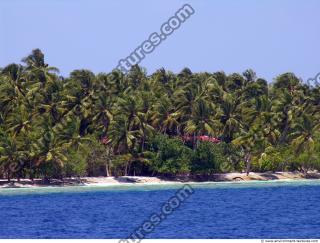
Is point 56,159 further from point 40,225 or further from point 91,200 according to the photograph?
point 40,225

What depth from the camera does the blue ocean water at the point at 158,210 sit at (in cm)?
4641

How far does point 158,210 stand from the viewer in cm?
6675

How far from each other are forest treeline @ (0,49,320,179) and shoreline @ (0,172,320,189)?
1.08m

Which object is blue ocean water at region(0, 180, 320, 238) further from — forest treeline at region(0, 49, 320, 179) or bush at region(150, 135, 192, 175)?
forest treeline at region(0, 49, 320, 179)

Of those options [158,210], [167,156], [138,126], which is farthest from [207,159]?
[158,210]

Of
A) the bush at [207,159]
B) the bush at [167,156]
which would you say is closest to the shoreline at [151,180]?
the bush at [167,156]

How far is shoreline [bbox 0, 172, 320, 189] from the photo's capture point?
98.7 metres

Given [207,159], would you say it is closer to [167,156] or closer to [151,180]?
[167,156]

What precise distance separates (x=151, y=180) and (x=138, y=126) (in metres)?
7.81

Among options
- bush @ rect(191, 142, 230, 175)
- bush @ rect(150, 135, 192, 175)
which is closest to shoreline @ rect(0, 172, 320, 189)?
bush @ rect(150, 135, 192, 175)

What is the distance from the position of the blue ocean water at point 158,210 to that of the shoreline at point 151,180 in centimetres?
183

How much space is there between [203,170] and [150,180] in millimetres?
7348

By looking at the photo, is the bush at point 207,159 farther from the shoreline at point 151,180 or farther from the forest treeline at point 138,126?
the shoreline at point 151,180

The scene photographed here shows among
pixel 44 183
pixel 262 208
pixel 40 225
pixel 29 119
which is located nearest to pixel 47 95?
pixel 29 119
